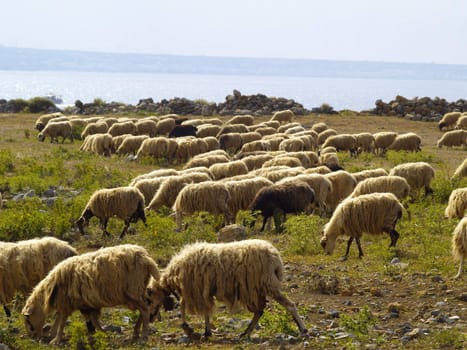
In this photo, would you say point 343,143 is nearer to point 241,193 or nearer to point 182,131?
point 182,131

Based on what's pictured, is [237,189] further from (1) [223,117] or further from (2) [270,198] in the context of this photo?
(1) [223,117]

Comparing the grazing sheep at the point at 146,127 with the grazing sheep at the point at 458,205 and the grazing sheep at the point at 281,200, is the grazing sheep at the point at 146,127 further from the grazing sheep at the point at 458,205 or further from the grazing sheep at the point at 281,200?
the grazing sheep at the point at 458,205

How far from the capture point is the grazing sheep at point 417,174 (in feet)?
61.7

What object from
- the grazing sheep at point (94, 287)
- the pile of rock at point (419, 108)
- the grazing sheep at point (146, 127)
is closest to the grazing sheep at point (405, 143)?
the grazing sheep at point (146, 127)

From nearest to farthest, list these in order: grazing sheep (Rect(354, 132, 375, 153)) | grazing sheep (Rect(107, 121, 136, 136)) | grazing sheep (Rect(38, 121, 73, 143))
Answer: grazing sheep (Rect(354, 132, 375, 153)) < grazing sheep (Rect(107, 121, 136, 136)) < grazing sheep (Rect(38, 121, 73, 143))

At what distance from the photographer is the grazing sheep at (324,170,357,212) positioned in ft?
60.2

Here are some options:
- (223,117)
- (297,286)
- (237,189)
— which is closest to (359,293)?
(297,286)

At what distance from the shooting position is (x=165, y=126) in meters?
35.9

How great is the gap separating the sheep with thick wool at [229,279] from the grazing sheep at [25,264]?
1.86 meters

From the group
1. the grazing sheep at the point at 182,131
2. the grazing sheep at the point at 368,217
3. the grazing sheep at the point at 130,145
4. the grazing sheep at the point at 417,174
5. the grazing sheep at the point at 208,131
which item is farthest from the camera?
the grazing sheep at the point at 208,131

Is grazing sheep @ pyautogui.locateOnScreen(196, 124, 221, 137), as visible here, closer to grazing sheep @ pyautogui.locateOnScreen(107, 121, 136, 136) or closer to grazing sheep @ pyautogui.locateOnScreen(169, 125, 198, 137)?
grazing sheep @ pyautogui.locateOnScreen(169, 125, 198, 137)

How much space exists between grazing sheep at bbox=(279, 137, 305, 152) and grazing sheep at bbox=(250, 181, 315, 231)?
11.1m

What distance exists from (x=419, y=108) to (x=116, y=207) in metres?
35.7

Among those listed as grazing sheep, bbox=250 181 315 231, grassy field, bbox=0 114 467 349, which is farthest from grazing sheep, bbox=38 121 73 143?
grazing sheep, bbox=250 181 315 231
